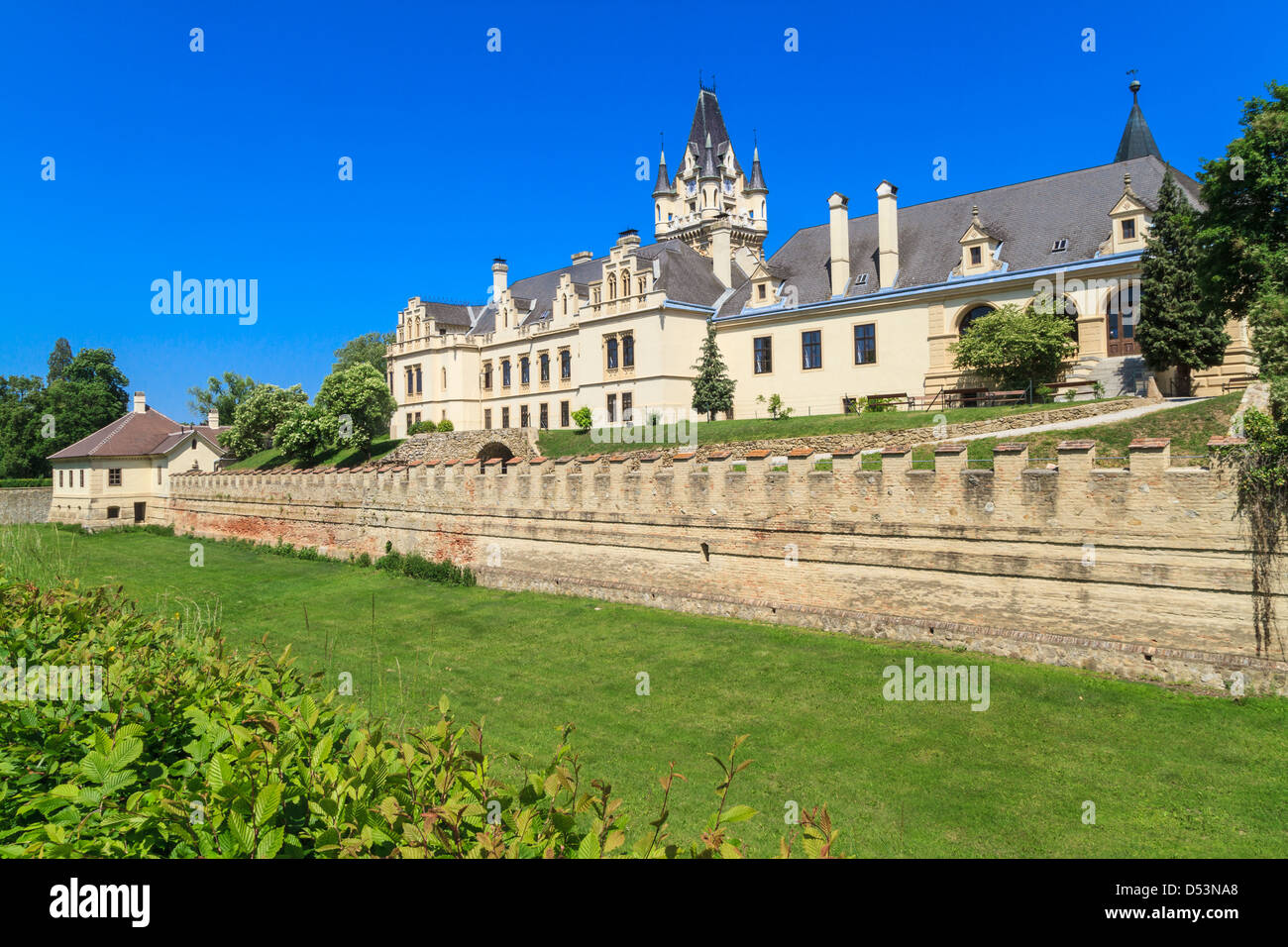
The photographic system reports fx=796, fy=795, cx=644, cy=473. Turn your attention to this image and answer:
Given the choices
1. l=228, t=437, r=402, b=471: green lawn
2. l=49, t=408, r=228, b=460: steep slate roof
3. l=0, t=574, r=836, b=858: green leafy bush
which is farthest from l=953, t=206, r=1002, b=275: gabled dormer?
l=49, t=408, r=228, b=460: steep slate roof

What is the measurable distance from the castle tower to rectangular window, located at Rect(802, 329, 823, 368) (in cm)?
2091

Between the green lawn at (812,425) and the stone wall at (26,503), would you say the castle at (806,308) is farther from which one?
the stone wall at (26,503)

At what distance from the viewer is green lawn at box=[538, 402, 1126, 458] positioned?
99.6ft

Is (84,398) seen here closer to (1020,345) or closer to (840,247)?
(840,247)

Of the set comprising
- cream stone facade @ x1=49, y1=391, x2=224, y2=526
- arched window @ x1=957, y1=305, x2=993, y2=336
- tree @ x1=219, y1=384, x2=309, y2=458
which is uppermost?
arched window @ x1=957, y1=305, x2=993, y2=336

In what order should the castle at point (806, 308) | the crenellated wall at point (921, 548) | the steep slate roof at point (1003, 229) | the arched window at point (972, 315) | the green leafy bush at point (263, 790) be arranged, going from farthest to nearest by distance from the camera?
the arched window at point (972, 315) → the steep slate roof at point (1003, 229) → the castle at point (806, 308) → the crenellated wall at point (921, 548) → the green leafy bush at point (263, 790)

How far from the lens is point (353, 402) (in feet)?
169

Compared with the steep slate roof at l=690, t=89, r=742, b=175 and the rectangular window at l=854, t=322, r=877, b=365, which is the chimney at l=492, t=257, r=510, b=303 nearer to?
the steep slate roof at l=690, t=89, r=742, b=175

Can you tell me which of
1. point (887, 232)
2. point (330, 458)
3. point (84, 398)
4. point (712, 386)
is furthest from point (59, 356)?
point (887, 232)

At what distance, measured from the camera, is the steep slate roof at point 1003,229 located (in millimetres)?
35094

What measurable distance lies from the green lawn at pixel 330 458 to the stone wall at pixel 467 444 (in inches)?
217

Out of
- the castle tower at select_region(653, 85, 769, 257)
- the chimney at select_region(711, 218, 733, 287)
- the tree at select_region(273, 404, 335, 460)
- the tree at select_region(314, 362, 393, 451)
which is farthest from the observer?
the castle tower at select_region(653, 85, 769, 257)

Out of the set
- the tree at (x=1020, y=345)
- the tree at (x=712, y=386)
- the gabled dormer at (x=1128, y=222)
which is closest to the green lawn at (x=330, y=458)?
the tree at (x=712, y=386)

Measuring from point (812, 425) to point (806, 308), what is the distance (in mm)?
10682
